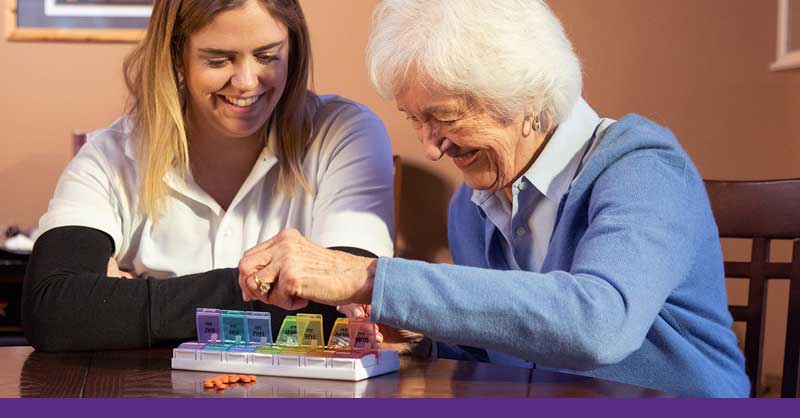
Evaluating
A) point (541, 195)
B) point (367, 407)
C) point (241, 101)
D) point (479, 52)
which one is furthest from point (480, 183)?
point (367, 407)

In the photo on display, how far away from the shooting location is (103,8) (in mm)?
3877

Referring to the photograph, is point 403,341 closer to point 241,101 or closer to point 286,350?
point 286,350

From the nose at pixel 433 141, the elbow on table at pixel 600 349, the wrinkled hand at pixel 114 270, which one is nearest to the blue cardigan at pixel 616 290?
the elbow on table at pixel 600 349

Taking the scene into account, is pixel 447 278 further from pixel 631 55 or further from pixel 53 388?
pixel 631 55

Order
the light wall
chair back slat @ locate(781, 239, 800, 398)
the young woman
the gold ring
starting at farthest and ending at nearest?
the light wall, the young woman, chair back slat @ locate(781, 239, 800, 398), the gold ring

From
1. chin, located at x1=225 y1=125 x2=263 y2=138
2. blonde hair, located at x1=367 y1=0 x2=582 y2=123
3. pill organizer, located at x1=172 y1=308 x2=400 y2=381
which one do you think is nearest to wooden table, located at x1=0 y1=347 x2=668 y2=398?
pill organizer, located at x1=172 y1=308 x2=400 y2=381

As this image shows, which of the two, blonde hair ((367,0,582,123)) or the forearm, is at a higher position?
blonde hair ((367,0,582,123))

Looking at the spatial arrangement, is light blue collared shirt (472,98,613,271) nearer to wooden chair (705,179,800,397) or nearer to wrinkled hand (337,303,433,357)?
wrinkled hand (337,303,433,357)

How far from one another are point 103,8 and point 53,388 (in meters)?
2.73

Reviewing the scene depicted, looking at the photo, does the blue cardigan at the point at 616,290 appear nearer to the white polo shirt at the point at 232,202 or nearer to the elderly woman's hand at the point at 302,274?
the elderly woman's hand at the point at 302,274

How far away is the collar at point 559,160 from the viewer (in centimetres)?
174

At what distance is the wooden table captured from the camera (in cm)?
133

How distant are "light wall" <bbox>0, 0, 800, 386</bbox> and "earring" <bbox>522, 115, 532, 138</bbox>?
2.07 meters

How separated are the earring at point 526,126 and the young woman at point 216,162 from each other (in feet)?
1.35
